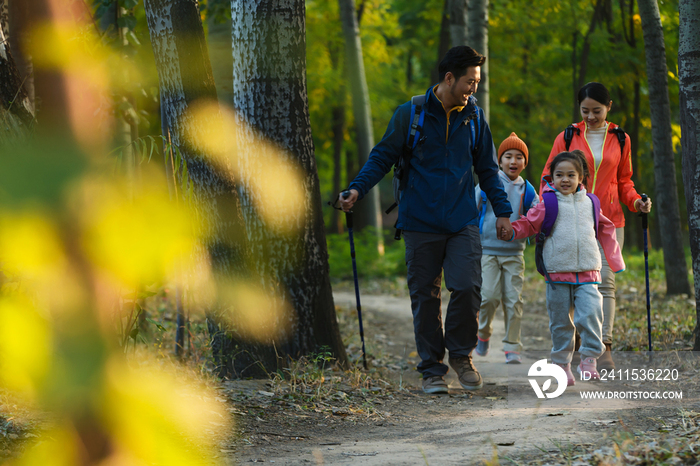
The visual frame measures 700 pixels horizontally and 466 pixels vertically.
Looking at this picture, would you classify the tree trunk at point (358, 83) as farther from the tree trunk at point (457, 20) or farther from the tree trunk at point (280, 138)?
the tree trunk at point (280, 138)

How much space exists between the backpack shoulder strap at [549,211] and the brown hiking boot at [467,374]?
119 centimetres

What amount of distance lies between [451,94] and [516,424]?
7.96ft

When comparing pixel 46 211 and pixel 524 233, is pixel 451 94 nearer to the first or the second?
pixel 524 233

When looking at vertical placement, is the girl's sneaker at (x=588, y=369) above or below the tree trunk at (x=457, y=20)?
below

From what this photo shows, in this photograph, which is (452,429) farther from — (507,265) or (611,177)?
(611,177)

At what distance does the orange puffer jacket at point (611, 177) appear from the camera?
5.64 m

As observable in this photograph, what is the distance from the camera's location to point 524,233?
520cm

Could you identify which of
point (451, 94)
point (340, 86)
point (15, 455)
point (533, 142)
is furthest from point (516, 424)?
point (533, 142)

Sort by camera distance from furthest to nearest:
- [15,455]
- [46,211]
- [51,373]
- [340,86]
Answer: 1. [340,86]
2. [15,455]
3. [51,373]
4. [46,211]

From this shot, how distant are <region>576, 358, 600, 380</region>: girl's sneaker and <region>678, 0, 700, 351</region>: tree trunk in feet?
3.80

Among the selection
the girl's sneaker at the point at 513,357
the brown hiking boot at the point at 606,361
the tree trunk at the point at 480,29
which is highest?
the tree trunk at the point at 480,29

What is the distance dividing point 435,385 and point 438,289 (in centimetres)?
75

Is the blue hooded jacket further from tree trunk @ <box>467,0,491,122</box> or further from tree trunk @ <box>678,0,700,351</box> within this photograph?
tree trunk @ <box>467,0,491,122</box>

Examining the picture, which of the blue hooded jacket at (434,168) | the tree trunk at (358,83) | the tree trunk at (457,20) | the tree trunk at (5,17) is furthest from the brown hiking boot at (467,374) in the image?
the tree trunk at (358,83)
